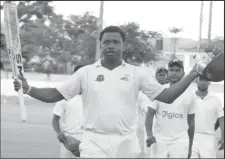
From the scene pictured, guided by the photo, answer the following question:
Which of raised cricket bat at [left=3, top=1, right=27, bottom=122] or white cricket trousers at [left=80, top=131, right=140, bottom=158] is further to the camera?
white cricket trousers at [left=80, top=131, right=140, bottom=158]

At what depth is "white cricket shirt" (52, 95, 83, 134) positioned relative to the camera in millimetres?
8086

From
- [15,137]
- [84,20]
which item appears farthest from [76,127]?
[84,20]

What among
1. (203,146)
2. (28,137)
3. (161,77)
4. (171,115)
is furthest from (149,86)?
(28,137)

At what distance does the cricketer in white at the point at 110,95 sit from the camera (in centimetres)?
506

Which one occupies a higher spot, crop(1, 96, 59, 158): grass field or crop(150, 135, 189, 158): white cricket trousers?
crop(150, 135, 189, 158): white cricket trousers

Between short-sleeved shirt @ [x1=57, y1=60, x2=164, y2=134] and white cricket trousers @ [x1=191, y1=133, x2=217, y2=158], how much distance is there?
327cm

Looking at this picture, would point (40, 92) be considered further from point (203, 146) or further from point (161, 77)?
point (161, 77)

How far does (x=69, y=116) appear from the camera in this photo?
8.16m

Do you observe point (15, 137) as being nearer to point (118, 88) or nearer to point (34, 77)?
point (118, 88)

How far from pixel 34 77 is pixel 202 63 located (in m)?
33.8

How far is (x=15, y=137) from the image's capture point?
561 inches

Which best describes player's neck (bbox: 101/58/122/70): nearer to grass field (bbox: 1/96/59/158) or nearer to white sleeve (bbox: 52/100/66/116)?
white sleeve (bbox: 52/100/66/116)

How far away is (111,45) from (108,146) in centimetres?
90

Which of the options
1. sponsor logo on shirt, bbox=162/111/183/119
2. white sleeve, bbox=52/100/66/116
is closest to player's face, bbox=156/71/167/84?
sponsor logo on shirt, bbox=162/111/183/119
